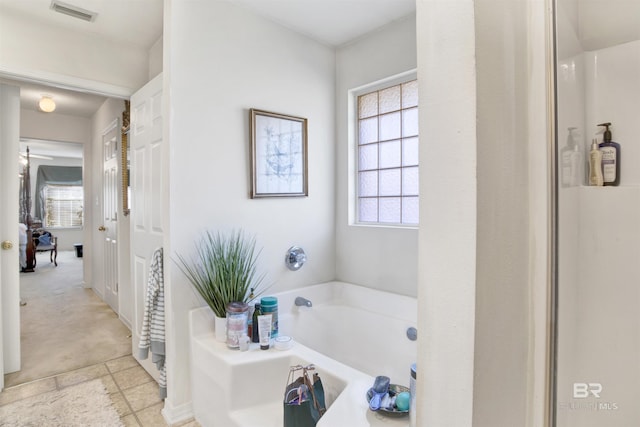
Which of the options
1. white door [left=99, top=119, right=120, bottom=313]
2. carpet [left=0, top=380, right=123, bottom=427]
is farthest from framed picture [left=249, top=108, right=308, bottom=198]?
white door [left=99, top=119, right=120, bottom=313]

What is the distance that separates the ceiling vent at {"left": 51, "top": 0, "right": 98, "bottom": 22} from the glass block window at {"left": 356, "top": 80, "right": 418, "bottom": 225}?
6.28 feet

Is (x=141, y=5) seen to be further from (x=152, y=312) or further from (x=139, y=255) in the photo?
(x=152, y=312)

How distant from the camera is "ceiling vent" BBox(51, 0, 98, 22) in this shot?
2.11 m

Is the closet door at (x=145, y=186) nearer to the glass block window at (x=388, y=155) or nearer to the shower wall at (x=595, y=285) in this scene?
the glass block window at (x=388, y=155)

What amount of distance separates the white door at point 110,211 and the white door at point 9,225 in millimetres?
1095

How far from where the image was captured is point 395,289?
7.81ft

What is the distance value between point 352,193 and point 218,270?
4.13 feet

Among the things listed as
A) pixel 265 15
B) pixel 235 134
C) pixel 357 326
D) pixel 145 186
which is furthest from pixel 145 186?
pixel 357 326

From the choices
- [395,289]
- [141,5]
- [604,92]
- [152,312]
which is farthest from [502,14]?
[141,5]

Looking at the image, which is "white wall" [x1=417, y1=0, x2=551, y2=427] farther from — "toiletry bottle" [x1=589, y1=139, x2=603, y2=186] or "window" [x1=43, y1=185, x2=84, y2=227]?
"window" [x1=43, y1=185, x2=84, y2=227]

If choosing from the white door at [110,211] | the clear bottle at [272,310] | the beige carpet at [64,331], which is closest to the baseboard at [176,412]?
the clear bottle at [272,310]

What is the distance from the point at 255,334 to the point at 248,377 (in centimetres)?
26

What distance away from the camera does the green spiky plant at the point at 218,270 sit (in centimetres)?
193

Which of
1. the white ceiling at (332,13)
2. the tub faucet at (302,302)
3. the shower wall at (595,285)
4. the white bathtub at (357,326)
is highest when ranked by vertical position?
the white ceiling at (332,13)
